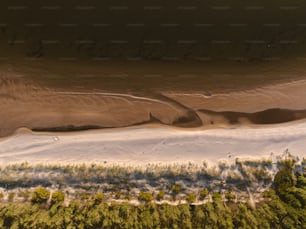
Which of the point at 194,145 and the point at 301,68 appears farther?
the point at 301,68

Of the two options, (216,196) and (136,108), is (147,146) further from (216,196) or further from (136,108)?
(216,196)

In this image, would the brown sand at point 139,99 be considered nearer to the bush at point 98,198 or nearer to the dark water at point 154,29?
the dark water at point 154,29

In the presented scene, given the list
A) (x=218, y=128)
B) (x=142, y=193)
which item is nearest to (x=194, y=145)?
(x=218, y=128)

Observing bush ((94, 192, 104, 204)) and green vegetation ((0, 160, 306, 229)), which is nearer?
green vegetation ((0, 160, 306, 229))

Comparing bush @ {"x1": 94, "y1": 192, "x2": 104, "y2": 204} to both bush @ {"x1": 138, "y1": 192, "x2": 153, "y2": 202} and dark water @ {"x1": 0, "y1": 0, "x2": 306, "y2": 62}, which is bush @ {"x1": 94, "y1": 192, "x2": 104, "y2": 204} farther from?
dark water @ {"x1": 0, "y1": 0, "x2": 306, "y2": 62}

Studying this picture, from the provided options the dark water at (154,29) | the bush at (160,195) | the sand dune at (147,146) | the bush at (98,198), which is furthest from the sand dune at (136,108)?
the bush at (160,195)

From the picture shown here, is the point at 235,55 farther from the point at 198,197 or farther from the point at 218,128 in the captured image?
the point at 198,197

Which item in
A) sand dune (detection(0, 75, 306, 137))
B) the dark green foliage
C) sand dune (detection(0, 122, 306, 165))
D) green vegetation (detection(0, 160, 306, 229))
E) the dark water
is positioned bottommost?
green vegetation (detection(0, 160, 306, 229))

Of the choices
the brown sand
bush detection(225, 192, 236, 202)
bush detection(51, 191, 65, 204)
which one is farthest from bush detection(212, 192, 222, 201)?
bush detection(51, 191, 65, 204)
